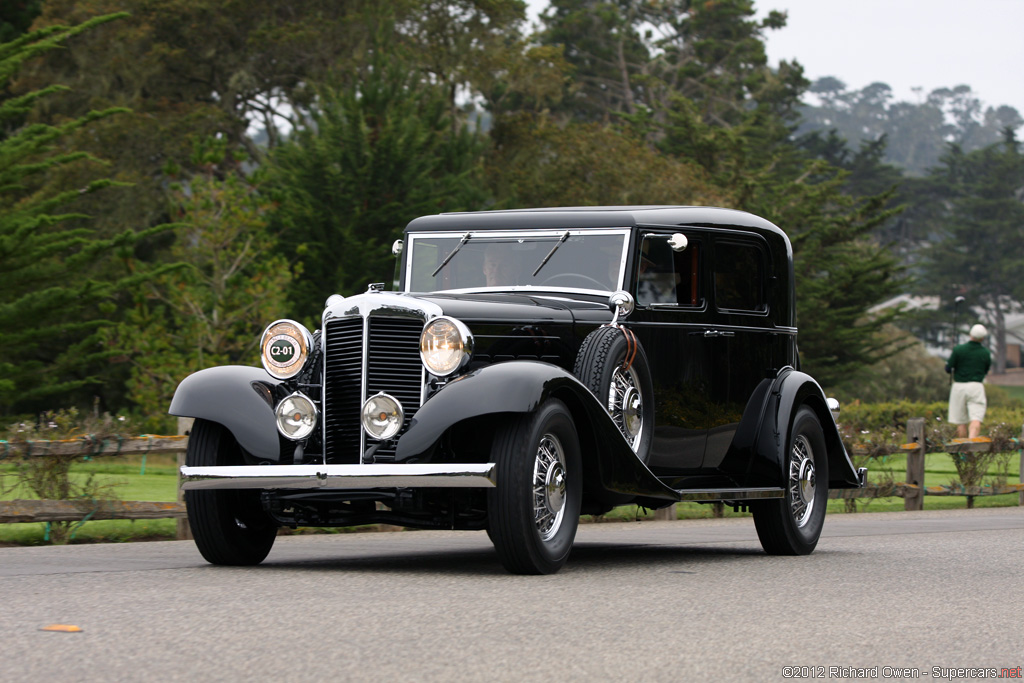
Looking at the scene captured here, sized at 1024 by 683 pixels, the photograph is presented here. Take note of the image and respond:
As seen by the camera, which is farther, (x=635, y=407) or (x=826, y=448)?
(x=826, y=448)

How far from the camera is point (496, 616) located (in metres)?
6.08

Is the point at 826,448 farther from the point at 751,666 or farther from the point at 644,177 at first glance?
the point at 644,177

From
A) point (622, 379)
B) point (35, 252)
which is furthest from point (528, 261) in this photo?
point (35, 252)

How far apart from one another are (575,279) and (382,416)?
6.60 ft

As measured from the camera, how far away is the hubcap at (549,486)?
7715 mm

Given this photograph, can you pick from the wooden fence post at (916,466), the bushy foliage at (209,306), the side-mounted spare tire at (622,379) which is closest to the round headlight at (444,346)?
the side-mounted spare tire at (622,379)

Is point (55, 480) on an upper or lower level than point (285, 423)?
lower

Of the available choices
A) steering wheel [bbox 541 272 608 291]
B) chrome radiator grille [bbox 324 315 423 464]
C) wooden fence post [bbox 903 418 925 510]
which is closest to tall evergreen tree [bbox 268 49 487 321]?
wooden fence post [bbox 903 418 925 510]

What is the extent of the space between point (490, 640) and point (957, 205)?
87905mm

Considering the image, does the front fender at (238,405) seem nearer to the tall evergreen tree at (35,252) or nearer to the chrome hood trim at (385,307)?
the chrome hood trim at (385,307)

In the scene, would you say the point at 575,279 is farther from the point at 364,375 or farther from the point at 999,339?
the point at 999,339

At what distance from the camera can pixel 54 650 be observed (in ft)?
16.6

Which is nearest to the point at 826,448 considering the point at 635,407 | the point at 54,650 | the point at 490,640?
the point at 635,407

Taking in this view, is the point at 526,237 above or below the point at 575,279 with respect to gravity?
above
